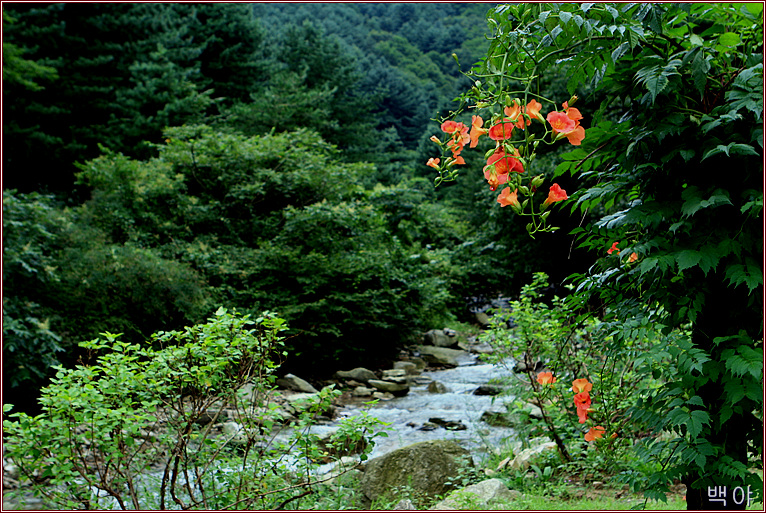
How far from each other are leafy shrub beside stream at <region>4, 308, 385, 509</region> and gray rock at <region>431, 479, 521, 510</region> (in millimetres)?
769

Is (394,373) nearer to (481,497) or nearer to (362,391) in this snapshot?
(362,391)

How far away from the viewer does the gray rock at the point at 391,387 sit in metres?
7.61

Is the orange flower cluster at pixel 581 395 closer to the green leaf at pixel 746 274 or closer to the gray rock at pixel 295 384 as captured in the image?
→ the green leaf at pixel 746 274

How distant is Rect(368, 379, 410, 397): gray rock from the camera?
7613 millimetres

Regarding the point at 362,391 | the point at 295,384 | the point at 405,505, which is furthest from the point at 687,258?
the point at 362,391

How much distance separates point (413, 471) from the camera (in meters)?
3.90

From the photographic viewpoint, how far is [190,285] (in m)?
6.84

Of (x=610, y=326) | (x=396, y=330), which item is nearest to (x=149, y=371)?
(x=610, y=326)

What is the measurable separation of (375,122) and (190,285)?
13662 millimetres

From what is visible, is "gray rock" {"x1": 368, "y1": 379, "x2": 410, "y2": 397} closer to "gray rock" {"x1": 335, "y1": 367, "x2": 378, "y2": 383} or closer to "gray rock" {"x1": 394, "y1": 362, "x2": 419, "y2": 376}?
"gray rock" {"x1": 335, "y1": 367, "x2": 378, "y2": 383}

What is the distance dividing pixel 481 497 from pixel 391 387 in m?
4.43

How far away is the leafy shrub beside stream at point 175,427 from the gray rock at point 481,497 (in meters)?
0.77

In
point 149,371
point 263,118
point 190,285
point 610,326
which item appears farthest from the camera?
point 263,118

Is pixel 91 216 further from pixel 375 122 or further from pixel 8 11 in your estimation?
pixel 375 122
